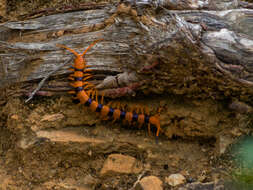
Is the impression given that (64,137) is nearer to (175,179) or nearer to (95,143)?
(95,143)

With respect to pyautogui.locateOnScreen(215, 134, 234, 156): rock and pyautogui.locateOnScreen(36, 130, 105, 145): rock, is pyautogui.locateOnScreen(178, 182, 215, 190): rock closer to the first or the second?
pyautogui.locateOnScreen(215, 134, 234, 156): rock

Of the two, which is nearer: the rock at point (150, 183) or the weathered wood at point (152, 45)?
the rock at point (150, 183)

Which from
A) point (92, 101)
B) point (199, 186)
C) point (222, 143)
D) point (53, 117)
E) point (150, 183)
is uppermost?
point (92, 101)

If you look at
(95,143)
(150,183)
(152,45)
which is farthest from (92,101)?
(150,183)

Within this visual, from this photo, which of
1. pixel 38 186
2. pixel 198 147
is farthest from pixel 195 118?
pixel 38 186

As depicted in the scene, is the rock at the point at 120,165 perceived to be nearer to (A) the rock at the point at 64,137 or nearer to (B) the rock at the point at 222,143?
(A) the rock at the point at 64,137

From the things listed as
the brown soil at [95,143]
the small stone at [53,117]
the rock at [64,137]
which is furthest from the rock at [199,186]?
the small stone at [53,117]
